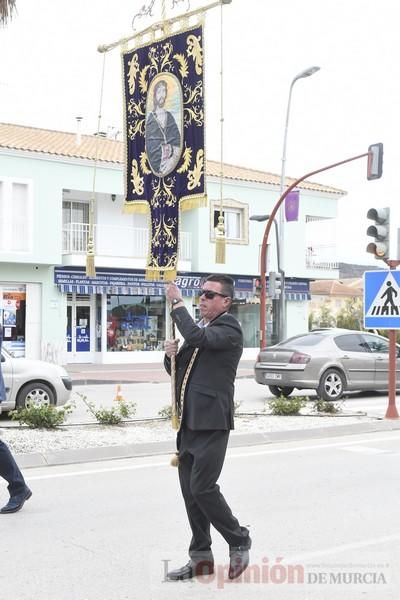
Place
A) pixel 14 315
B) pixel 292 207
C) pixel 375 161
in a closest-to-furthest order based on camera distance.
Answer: pixel 375 161 < pixel 14 315 < pixel 292 207

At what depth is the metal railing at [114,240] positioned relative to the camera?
94.2 ft

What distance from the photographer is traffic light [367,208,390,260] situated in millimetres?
12102

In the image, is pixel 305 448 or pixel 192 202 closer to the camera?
pixel 192 202

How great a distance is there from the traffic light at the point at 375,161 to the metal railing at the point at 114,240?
404 inches

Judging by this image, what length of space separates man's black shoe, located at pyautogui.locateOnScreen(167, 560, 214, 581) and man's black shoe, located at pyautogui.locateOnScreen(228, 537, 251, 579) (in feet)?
0.48

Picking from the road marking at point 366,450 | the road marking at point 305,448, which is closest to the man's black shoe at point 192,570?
the road marking at point 305,448

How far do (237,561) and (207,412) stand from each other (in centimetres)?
90

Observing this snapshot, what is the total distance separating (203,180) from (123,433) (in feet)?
10.7

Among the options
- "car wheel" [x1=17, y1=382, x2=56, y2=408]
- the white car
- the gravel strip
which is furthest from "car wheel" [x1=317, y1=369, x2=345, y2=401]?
"car wheel" [x1=17, y1=382, x2=56, y2=408]

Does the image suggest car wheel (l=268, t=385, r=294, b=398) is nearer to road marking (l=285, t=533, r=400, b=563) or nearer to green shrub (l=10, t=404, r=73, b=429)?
green shrub (l=10, t=404, r=73, b=429)

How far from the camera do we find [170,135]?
9.37 m

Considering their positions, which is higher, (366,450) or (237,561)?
(237,561)

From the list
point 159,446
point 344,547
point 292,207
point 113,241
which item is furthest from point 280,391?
point 113,241

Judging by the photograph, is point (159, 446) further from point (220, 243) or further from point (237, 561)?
point (237, 561)
